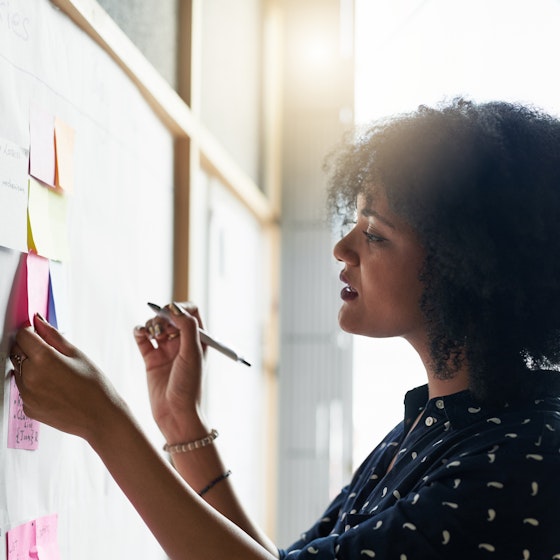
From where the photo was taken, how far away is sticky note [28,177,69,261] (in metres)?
0.87

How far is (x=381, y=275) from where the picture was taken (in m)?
0.90

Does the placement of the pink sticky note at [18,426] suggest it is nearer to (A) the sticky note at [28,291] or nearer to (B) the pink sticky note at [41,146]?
(A) the sticky note at [28,291]

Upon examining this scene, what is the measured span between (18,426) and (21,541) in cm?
12

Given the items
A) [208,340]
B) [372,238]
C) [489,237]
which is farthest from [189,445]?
[489,237]

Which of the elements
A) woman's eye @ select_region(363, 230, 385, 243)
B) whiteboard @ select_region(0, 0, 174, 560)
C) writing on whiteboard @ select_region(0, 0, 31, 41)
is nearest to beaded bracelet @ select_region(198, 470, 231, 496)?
whiteboard @ select_region(0, 0, 174, 560)

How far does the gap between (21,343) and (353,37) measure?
1.76 metres

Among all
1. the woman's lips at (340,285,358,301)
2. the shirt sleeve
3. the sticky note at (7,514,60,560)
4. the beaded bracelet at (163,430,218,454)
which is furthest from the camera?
the beaded bracelet at (163,430,218,454)

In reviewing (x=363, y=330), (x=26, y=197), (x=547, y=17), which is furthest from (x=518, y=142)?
(x=547, y=17)

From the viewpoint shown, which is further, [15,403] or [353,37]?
[353,37]

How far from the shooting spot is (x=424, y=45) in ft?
7.05

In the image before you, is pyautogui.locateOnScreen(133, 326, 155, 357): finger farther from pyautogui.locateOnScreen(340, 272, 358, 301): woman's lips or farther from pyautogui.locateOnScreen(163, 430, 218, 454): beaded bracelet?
pyautogui.locateOnScreen(340, 272, 358, 301): woman's lips

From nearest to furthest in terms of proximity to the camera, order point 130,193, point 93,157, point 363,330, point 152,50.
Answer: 1. point 363,330
2. point 93,157
3. point 130,193
4. point 152,50

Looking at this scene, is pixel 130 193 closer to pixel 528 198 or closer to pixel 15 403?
pixel 15 403

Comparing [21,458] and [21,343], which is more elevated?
[21,343]
